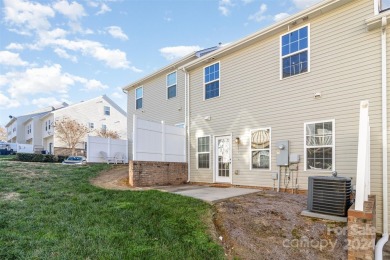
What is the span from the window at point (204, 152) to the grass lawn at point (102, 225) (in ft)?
13.3

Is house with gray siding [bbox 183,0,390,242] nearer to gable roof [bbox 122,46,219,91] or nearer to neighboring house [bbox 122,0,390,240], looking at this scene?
neighboring house [bbox 122,0,390,240]

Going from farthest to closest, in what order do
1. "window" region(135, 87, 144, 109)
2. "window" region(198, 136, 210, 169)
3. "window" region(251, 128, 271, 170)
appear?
"window" region(135, 87, 144, 109)
"window" region(198, 136, 210, 169)
"window" region(251, 128, 271, 170)

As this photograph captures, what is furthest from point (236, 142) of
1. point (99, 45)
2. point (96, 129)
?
point (96, 129)

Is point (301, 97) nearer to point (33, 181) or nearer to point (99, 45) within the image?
point (33, 181)

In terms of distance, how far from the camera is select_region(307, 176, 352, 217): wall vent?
508 cm

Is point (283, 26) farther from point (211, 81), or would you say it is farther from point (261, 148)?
point (261, 148)

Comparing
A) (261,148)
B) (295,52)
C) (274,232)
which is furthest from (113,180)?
(295,52)

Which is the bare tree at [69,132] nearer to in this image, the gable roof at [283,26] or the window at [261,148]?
the gable roof at [283,26]

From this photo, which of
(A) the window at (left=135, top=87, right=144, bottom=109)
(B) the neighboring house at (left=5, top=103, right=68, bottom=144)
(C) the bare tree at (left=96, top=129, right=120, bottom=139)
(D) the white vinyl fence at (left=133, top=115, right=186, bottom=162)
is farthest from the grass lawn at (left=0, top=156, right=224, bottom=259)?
(B) the neighboring house at (left=5, top=103, right=68, bottom=144)

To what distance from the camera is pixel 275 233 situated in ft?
15.7

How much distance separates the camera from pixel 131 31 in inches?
532

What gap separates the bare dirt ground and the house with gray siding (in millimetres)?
2118

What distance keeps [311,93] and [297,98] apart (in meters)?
0.46

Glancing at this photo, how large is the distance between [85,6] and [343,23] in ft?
33.2
